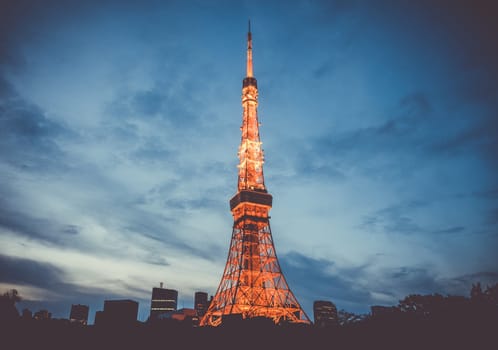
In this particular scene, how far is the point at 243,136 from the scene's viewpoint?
69.2m

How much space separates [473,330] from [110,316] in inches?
1088

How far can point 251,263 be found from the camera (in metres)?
60.6

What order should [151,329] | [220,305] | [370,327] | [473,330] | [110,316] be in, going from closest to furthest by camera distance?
1. [473,330]
2. [370,327]
3. [151,329]
4. [110,316]
5. [220,305]

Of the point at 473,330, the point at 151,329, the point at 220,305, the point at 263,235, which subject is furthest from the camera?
the point at 263,235

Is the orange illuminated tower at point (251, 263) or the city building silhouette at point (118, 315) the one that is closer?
the city building silhouette at point (118, 315)

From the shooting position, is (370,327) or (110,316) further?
(110,316)

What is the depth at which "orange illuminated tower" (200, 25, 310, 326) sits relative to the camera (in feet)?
186

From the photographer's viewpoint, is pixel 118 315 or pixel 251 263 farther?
pixel 251 263

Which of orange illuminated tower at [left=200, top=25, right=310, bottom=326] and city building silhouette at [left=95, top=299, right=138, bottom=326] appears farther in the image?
orange illuminated tower at [left=200, top=25, right=310, bottom=326]

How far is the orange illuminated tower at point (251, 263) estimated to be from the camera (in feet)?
186

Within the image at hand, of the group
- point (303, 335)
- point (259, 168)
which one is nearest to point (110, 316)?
point (303, 335)

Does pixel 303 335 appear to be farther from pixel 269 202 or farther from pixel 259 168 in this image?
pixel 259 168

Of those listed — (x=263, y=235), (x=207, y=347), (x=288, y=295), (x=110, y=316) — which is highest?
(x=263, y=235)

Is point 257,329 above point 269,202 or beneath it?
beneath
